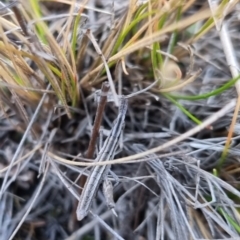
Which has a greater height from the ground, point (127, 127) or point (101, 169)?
point (127, 127)

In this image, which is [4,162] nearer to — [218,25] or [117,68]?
[117,68]

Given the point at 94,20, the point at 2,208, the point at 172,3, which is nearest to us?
the point at 172,3

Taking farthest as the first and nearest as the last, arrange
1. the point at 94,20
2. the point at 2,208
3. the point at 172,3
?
the point at 94,20 → the point at 2,208 → the point at 172,3

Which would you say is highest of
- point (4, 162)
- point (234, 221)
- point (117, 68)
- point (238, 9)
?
point (238, 9)

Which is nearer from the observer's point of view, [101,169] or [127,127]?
[101,169]

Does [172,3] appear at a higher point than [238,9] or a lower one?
lower

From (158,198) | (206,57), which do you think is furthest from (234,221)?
(206,57)

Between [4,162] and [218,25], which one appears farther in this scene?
[4,162]
